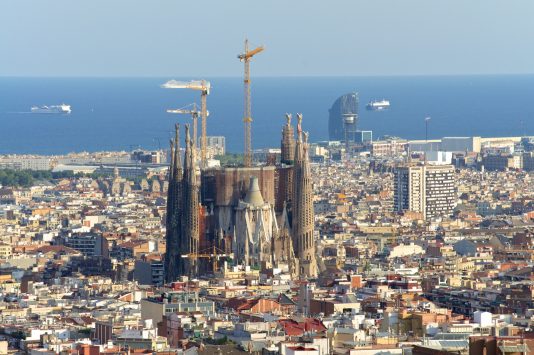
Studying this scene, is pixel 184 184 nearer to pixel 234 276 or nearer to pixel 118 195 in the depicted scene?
pixel 234 276

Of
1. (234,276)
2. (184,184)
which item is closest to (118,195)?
→ (184,184)

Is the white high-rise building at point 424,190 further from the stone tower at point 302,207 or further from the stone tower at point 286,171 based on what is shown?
the stone tower at point 302,207

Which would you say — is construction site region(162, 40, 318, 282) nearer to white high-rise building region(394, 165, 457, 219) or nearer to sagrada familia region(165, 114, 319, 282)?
sagrada familia region(165, 114, 319, 282)

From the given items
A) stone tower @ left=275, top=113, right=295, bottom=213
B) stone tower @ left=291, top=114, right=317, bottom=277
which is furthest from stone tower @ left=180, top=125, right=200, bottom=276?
stone tower @ left=291, top=114, right=317, bottom=277

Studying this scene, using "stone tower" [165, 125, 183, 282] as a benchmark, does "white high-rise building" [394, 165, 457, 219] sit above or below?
above

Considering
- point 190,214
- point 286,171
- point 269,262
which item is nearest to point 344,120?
point 286,171

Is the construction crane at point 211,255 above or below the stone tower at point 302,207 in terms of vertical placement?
below

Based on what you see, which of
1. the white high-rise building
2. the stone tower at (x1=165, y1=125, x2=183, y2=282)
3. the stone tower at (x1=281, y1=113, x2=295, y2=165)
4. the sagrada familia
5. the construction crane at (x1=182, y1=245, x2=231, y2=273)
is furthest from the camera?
the white high-rise building

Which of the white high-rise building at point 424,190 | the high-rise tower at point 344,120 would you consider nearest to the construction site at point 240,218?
the white high-rise building at point 424,190
